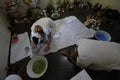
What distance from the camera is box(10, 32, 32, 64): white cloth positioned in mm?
1101

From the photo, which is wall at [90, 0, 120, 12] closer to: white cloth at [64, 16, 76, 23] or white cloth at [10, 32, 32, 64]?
white cloth at [64, 16, 76, 23]

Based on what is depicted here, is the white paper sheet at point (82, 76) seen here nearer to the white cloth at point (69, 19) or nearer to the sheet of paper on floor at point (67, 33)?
the sheet of paper on floor at point (67, 33)

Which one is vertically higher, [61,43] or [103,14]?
[103,14]

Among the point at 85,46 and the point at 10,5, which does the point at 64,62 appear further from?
the point at 10,5

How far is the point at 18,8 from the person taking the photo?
135 centimetres

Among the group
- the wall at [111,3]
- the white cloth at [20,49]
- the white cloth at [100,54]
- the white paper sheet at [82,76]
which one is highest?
the wall at [111,3]

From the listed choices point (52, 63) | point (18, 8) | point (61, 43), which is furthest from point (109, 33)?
point (18, 8)

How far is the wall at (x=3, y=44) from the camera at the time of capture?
0.98 metres

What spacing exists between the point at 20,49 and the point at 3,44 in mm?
153

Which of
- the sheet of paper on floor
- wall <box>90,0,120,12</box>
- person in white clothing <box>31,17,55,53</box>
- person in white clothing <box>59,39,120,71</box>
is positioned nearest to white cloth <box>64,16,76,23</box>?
the sheet of paper on floor

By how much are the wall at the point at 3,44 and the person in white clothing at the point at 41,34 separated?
0.24 m

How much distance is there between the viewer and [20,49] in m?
1.16

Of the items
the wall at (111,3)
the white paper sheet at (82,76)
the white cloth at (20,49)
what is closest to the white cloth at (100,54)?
the white paper sheet at (82,76)

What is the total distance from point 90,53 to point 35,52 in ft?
1.70
